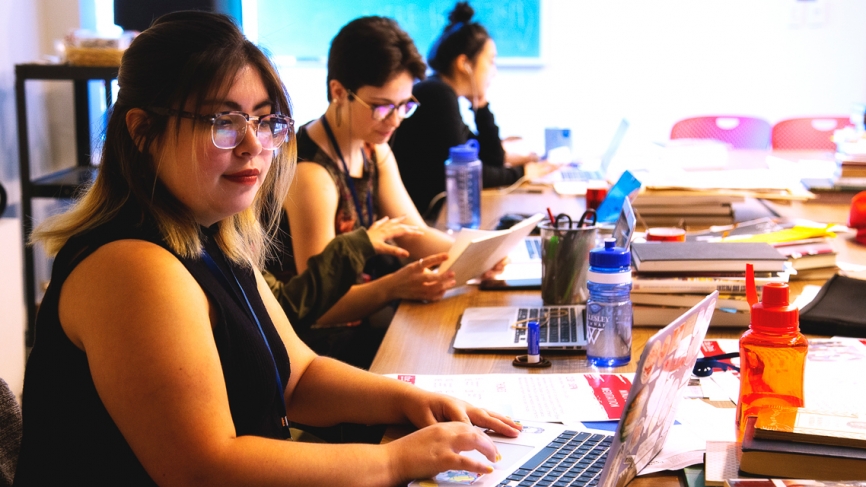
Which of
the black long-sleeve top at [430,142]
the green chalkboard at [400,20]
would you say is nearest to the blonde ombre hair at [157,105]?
the black long-sleeve top at [430,142]

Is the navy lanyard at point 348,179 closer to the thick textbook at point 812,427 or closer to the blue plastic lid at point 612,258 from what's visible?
the blue plastic lid at point 612,258

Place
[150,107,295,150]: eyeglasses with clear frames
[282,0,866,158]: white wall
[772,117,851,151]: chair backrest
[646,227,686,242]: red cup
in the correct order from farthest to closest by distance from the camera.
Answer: [282,0,866,158]: white wall
[772,117,851,151]: chair backrest
[646,227,686,242]: red cup
[150,107,295,150]: eyeglasses with clear frames

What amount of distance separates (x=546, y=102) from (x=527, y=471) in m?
4.40

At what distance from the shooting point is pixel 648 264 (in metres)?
1.57

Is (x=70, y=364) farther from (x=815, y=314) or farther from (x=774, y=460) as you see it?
(x=815, y=314)

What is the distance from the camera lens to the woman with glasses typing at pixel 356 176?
1962mm

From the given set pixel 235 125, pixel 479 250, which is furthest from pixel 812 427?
pixel 479 250

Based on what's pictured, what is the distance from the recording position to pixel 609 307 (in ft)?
4.39

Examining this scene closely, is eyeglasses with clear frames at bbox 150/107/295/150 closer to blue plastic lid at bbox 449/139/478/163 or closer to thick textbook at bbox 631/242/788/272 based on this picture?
thick textbook at bbox 631/242/788/272

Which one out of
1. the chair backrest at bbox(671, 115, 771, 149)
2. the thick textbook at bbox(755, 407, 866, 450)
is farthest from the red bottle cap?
the chair backrest at bbox(671, 115, 771, 149)

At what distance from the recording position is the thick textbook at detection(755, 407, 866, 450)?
35.3 inches

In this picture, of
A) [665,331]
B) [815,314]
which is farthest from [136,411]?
[815,314]

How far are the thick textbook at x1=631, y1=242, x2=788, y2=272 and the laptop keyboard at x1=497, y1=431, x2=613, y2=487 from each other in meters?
0.56

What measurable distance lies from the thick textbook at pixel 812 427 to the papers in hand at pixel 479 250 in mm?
820
